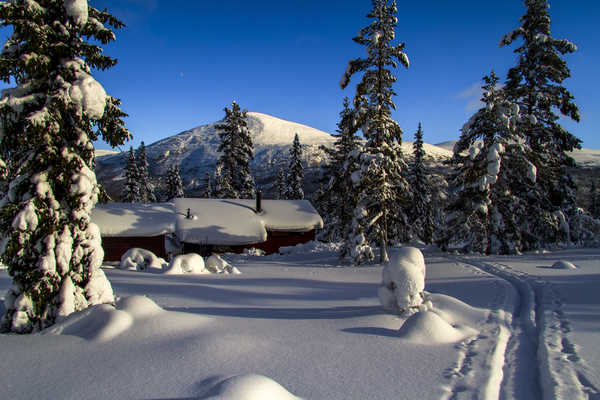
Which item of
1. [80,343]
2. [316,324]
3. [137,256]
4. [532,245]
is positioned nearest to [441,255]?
[532,245]

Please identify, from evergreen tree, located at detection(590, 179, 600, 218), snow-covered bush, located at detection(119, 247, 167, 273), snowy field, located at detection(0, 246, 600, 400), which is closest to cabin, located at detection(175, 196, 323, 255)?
snow-covered bush, located at detection(119, 247, 167, 273)

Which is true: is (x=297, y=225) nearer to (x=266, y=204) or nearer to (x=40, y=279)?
(x=266, y=204)

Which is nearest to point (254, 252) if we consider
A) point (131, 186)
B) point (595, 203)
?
point (131, 186)

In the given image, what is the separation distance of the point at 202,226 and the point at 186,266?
39.3 ft

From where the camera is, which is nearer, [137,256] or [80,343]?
[80,343]

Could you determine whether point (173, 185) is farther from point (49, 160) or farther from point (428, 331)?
point (428, 331)

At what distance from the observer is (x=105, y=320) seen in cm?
654

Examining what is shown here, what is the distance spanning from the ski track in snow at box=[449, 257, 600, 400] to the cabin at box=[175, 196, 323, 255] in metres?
21.5

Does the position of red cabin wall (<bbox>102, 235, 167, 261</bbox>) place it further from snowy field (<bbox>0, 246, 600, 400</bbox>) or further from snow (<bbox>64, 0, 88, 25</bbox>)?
snow (<bbox>64, 0, 88, 25</bbox>)

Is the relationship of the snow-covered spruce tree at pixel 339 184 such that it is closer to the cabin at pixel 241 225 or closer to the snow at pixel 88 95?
the cabin at pixel 241 225

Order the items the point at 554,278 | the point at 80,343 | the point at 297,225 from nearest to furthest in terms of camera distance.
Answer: the point at 80,343
the point at 554,278
the point at 297,225

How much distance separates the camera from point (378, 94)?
18.1m

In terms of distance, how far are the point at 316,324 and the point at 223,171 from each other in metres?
32.4

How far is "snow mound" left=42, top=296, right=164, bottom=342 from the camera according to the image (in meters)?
6.31
